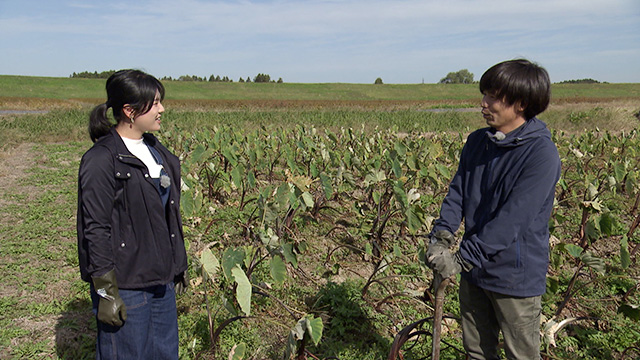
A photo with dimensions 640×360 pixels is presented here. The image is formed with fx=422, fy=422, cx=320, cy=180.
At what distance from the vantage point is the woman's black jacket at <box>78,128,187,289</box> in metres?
1.70

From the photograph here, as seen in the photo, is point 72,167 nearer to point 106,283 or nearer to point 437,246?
point 106,283

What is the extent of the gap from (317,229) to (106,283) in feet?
10.4

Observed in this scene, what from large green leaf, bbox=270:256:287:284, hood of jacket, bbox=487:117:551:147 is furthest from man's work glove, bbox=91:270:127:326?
hood of jacket, bbox=487:117:551:147

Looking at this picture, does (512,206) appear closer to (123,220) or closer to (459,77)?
(123,220)

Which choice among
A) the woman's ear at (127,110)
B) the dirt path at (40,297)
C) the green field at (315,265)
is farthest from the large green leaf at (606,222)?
the dirt path at (40,297)

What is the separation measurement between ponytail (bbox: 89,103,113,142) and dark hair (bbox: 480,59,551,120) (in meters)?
1.69

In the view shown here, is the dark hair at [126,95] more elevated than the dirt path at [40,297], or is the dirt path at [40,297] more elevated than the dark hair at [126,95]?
the dark hair at [126,95]

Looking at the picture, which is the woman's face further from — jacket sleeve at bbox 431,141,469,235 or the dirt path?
the dirt path

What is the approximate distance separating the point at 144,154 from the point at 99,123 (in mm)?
230

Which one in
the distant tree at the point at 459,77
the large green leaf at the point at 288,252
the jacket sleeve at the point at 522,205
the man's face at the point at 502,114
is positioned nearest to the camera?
the jacket sleeve at the point at 522,205

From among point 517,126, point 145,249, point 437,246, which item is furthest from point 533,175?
point 145,249

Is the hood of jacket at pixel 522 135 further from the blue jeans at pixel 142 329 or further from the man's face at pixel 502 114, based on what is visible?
the blue jeans at pixel 142 329

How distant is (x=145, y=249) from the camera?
188 cm

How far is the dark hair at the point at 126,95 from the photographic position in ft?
5.98
